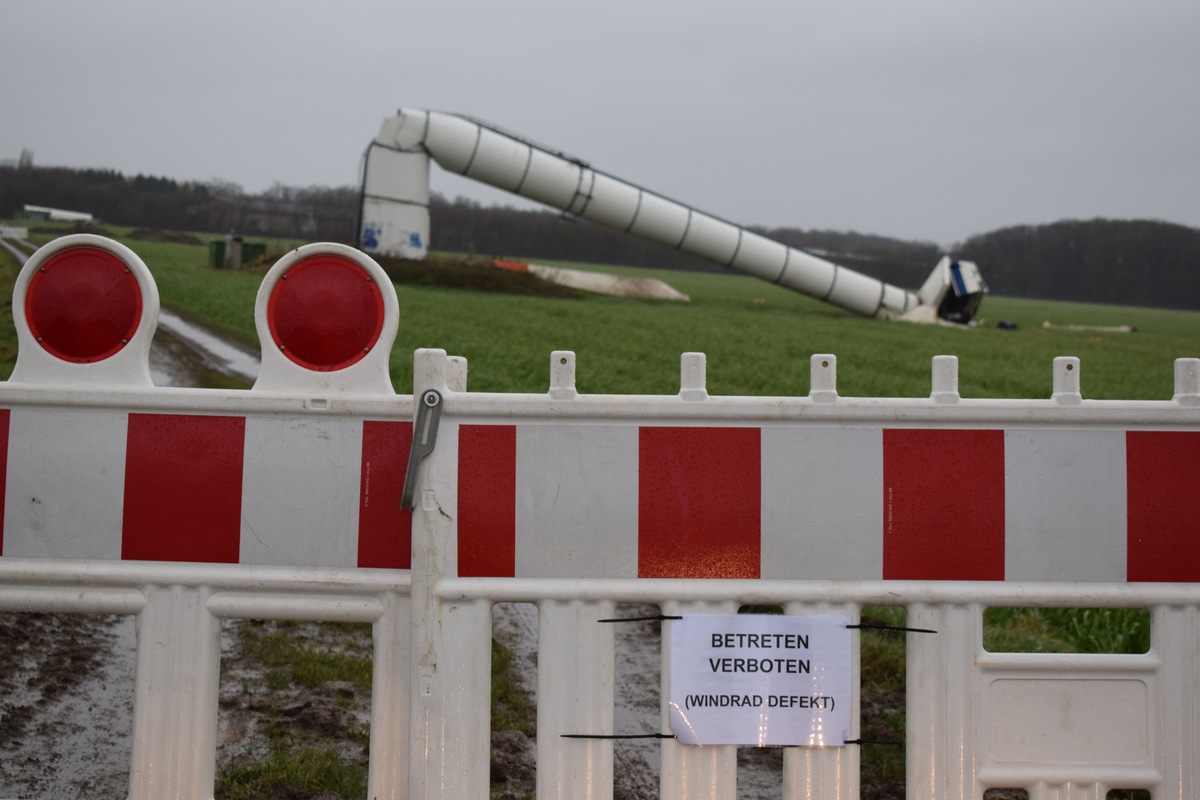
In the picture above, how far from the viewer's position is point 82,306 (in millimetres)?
2533

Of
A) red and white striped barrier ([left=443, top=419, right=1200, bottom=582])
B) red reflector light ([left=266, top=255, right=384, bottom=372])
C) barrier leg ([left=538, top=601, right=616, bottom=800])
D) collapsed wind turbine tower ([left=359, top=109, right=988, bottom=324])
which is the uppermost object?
collapsed wind turbine tower ([left=359, top=109, right=988, bottom=324])

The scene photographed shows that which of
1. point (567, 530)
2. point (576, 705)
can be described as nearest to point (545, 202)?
point (567, 530)

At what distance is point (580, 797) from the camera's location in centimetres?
238

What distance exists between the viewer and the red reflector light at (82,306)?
8.29 feet

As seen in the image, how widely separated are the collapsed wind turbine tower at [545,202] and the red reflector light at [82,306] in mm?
34263

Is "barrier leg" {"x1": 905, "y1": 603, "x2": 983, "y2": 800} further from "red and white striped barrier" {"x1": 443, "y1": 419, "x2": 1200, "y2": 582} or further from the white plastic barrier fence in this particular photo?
"red and white striped barrier" {"x1": 443, "y1": 419, "x2": 1200, "y2": 582}

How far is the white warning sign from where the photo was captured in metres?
2.41

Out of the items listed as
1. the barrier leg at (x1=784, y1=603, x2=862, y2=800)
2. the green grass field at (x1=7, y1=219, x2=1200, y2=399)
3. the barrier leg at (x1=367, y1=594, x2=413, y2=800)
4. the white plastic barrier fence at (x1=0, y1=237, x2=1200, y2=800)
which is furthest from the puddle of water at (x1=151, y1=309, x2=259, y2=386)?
the barrier leg at (x1=784, y1=603, x2=862, y2=800)

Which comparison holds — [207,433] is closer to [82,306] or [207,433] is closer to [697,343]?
[82,306]

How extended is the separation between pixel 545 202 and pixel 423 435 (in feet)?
119

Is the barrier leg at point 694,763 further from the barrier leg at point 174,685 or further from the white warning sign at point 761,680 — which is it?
the barrier leg at point 174,685

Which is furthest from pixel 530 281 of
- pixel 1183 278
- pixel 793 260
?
pixel 1183 278

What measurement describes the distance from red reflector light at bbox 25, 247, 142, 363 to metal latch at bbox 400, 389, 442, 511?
0.68 metres

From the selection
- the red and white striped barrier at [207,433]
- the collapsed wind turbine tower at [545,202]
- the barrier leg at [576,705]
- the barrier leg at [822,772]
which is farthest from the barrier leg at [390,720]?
the collapsed wind turbine tower at [545,202]
